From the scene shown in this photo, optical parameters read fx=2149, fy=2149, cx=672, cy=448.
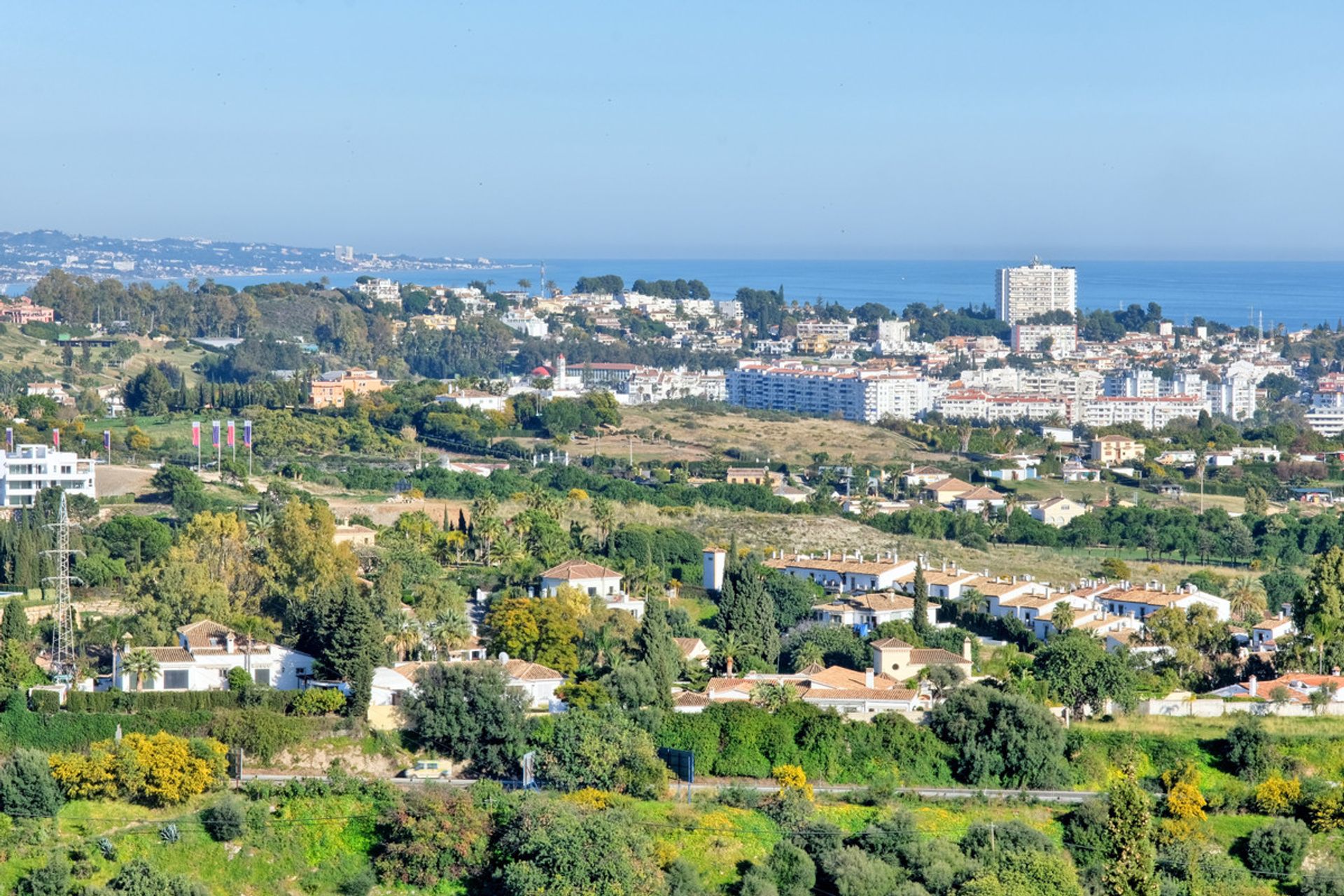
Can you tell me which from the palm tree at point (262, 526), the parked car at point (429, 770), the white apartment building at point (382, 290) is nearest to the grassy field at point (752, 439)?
the palm tree at point (262, 526)

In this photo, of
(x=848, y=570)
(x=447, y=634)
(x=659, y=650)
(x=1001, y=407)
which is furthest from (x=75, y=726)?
(x=1001, y=407)

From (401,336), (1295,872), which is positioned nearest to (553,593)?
(1295,872)

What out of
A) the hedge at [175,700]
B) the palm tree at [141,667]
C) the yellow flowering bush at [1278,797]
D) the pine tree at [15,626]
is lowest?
the yellow flowering bush at [1278,797]

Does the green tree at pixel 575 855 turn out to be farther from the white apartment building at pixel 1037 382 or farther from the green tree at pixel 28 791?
the white apartment building at pixel 1037 382

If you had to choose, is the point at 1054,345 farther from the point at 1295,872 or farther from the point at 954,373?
the point at 1295,872

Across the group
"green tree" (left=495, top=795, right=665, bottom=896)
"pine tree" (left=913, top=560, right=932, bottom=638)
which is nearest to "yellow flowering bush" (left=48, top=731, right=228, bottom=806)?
"green tree" (left=495, top=795, right=665, bottom=896)

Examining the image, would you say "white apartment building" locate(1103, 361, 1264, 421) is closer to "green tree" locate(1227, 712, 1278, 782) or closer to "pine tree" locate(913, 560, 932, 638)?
"pine tree" locate(913, 560, 932, 638)
